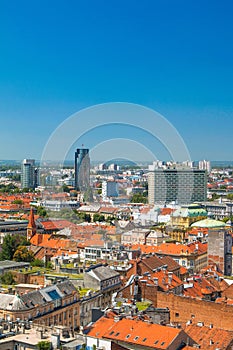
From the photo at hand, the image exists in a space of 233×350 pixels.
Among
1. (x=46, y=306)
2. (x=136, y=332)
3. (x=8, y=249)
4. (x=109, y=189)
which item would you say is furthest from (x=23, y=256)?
(x=109, y=189)

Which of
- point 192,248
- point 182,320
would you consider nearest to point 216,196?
point 192,248

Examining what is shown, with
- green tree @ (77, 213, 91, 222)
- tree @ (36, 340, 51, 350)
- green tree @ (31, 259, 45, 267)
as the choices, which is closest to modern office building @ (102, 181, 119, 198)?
green tree @ (77, 213, 91, 222)

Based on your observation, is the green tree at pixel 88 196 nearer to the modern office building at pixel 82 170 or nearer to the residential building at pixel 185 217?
the modern office building at pixel 82 170

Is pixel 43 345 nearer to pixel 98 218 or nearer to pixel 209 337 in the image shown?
pixel 209 337

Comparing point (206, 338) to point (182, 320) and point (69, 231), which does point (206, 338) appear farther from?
point (69, 231)

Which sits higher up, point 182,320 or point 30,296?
point 30,296

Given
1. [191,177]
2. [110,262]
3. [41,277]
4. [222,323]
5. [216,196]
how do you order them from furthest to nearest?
[216,196], [191,177], [110,262], [41,277], [222,323]

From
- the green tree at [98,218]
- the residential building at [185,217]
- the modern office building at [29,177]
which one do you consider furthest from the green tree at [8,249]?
the modern office building at [29,177]
